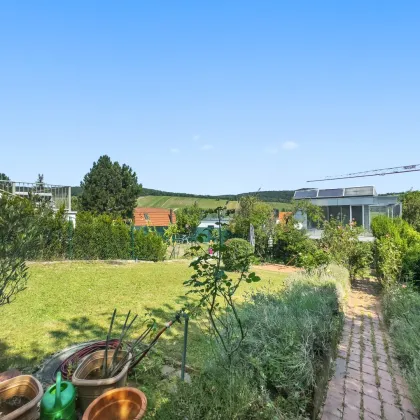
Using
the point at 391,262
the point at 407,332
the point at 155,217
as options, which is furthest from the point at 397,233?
the point at 155,217

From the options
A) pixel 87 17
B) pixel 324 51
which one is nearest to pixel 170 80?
pixel 87 17

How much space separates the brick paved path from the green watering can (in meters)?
2.18

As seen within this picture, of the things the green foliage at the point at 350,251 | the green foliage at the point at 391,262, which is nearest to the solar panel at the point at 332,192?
the green foliage at the point at 350,251

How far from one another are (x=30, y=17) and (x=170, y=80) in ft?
14.5

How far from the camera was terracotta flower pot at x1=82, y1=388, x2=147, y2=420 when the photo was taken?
6.73 feet

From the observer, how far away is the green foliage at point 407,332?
2836 mm

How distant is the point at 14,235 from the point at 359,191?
20.2 m

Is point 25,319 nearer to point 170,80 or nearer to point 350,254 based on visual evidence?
point 170,80

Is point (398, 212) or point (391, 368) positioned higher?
point (398, 212)

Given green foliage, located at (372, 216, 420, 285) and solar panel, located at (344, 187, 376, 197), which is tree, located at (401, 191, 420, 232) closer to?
solar panel, located at (344, 187, 376, 197)

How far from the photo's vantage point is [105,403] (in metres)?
2.10

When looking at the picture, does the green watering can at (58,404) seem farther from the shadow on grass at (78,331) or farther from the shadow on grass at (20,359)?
the shadow on grass at (78,331)

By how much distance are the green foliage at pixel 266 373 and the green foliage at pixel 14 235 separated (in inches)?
73.0

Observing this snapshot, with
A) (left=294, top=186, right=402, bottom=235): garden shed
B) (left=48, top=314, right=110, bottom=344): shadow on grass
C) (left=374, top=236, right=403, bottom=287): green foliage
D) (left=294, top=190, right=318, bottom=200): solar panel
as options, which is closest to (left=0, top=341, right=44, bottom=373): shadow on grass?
(left=48, top=314, right=110, bottom=344): shadow on grass
